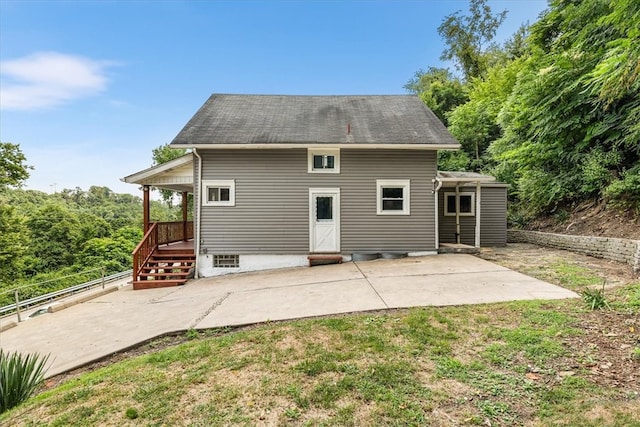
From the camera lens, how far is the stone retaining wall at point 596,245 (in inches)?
267

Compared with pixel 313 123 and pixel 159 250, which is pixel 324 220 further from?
pixel 159 250

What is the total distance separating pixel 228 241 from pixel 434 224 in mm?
6500

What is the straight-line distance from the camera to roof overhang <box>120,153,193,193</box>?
9.26 m

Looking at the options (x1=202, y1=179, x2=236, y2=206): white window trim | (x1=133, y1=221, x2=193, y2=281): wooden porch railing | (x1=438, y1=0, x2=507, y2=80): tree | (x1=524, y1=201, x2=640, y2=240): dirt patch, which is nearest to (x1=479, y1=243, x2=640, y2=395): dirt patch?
(x1=524, y1=201, x2=640, y2=240): dirt patch

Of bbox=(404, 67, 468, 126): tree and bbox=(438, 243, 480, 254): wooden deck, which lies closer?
bbox=(438, 243, 480, 254): wooden deck

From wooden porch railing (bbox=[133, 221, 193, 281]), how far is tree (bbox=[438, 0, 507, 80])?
77.1 ft

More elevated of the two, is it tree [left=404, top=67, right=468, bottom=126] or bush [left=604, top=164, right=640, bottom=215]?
tree [left=404, top=67, right=468, bottom=126]

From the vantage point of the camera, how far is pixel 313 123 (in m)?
10.4

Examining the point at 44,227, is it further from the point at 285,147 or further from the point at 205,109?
the point at 285,147

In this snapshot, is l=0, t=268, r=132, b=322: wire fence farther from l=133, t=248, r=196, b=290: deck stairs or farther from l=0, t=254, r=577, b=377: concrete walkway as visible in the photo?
l=133, t=248, r=196, b=290: deck stairs

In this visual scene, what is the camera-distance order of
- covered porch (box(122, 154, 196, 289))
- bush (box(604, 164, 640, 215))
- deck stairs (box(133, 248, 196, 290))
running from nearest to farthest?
bush (box(604, 164, 640, 215))
deck stairs (box(133, 248, 196, 290))
covered porch (box(122, 154, 196, 289))

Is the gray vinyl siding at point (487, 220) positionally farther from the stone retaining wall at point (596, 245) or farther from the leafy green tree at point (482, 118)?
the leafy green tree at point (482, 118)

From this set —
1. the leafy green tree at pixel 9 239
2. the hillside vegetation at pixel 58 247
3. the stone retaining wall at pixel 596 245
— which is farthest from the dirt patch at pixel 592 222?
the leafy green tree at pixel 9 239

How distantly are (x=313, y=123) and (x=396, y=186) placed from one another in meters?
3.53
